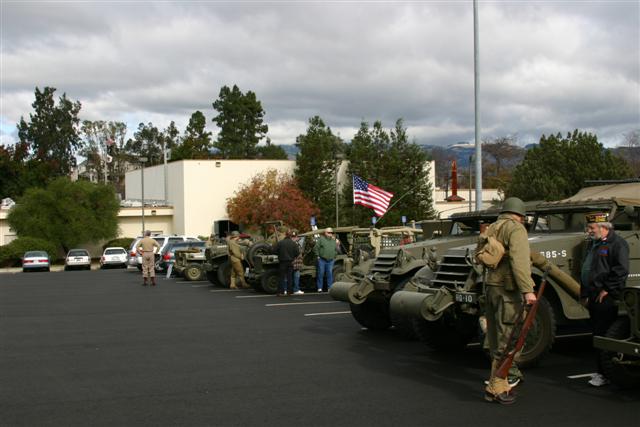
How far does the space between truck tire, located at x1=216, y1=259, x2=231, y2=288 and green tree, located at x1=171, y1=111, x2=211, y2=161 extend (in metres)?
68.8

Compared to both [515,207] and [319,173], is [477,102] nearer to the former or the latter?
[515,207]

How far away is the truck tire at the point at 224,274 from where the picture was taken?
2203cm

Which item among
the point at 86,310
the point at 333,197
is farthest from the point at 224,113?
the point at 86,310

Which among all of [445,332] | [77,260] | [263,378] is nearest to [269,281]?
[445,332]

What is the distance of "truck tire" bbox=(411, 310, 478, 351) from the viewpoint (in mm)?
9703

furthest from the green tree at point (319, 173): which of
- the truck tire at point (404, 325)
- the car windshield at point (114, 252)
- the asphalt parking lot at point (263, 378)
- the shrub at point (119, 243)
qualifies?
the truck tire at point (404, 325)

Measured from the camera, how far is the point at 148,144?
113 m

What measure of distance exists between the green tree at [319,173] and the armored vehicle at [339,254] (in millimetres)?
33228

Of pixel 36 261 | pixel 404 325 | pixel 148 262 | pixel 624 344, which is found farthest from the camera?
pixel 36 261

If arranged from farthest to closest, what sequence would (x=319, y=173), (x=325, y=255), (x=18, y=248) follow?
(x=319, y=173) < (x=18, y=248) < (x=325, y=255)

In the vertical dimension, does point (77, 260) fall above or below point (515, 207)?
below

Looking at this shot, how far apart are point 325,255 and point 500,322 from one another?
1180 centimetres

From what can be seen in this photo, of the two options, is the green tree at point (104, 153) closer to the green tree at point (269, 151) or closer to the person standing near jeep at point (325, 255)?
the green tree at point (269, 151)

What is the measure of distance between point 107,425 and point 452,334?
16.0 ft
